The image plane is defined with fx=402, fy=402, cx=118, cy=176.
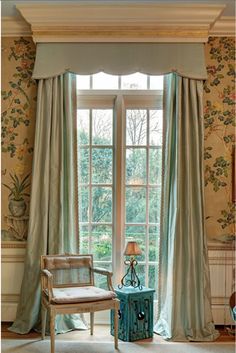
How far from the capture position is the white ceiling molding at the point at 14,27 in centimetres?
383

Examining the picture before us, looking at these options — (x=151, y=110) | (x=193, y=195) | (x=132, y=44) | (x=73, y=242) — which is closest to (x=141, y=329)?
(x=73, y=242)

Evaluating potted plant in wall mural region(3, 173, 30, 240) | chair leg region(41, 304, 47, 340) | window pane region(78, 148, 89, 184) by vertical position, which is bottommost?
chair leg region(41, 304, 47, 340)

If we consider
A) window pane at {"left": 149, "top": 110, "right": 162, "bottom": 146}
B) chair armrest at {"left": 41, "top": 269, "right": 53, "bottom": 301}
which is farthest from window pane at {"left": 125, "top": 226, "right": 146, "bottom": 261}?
chair armrest at {"left": 41, "top": 269, "right": 53, "bottom": 301}

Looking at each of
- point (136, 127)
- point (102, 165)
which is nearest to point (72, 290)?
point (102, 165)

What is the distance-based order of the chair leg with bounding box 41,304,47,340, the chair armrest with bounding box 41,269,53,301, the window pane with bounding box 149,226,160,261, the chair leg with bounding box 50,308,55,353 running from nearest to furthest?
the chair leg with bounding box 50,308,55,353
the chair armrest with bounding box 41,269,53,301
the chair leg with bounding box 41,304,47,340
the window pane with bounding box 149,226,160,261

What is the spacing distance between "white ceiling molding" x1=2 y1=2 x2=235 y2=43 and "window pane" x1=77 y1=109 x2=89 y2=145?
703 millimetres

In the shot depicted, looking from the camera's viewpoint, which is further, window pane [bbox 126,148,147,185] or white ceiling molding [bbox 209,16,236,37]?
window pane [bbox 126,148,147,185]

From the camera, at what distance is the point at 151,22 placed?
3.69 metres

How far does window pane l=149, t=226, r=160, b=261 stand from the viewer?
3.93 m

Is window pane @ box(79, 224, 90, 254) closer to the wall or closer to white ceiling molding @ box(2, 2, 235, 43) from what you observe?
the wall

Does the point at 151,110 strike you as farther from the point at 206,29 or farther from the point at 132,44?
the point at 206,29

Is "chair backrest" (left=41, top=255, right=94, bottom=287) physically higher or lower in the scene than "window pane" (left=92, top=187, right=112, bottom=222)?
lower

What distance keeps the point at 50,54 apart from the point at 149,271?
228 cm

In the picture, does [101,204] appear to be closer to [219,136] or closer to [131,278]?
[131,278]
